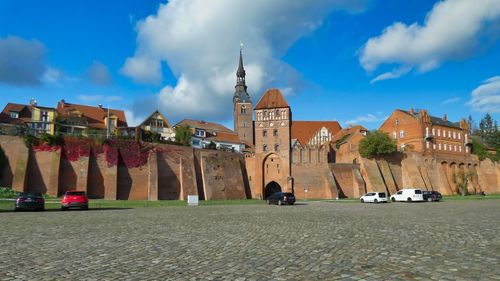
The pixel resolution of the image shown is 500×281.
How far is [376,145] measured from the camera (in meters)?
67.2

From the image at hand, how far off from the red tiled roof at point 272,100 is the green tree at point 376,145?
1524cm

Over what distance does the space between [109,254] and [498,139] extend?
10103 centimetres

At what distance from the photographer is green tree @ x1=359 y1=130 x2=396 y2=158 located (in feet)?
220

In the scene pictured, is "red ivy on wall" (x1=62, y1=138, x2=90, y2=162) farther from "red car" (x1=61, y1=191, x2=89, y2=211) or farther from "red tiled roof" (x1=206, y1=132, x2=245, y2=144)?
"red tiled roof" (x1=206, y1=132, x2=245, y2=144)

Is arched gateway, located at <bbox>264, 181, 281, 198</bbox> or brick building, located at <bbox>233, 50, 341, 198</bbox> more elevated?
brick building, located at <bbox>233, 50, 341, 198</bbox>

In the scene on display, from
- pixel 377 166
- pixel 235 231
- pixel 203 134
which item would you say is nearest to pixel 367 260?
pixel 235 231

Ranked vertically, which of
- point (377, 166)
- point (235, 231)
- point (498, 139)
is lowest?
point (235, 231)

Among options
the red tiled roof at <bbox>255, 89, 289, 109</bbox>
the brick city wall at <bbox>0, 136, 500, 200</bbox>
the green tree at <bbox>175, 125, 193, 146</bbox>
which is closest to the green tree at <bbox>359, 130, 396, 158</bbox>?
the brick city wall at <bbox>0, 136, 500, 200</bbox>

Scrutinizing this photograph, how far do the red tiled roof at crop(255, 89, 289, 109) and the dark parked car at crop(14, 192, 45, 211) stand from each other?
4705cm

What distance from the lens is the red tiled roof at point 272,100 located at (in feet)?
228

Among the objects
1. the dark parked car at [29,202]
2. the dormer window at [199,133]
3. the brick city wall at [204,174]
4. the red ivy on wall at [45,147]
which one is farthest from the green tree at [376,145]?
the dark parked car at [29,202]

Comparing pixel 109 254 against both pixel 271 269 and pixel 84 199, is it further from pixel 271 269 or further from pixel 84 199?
pixel 84 199

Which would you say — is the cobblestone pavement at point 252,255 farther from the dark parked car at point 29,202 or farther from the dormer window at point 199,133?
the dormer window at point 199,133

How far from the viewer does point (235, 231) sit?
14.0 m
